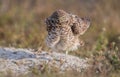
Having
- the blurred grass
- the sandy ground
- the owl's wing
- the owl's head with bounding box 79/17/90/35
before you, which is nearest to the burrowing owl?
the owl's wing

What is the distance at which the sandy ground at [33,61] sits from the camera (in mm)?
9633

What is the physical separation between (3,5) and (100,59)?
26.9ft

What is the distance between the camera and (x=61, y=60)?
997cm

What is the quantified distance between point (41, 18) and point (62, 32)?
6089 millimetres

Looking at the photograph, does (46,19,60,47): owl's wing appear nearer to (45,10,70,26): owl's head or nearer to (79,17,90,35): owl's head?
(45,10,70,26): owl's head

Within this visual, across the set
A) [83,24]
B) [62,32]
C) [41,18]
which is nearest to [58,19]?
[62,32]

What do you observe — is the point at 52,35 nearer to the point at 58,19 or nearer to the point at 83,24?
the point at 58,19

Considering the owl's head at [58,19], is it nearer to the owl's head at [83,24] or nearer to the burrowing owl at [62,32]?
the burrowing owl at [62,32]

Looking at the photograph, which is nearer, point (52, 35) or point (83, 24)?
point (52, 35)

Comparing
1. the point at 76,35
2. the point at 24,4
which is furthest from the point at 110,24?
the point at 76,35

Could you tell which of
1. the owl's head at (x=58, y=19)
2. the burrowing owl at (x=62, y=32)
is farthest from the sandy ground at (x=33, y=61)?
the owl's head at (x=58, y=19)

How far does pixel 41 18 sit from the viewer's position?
15758mm

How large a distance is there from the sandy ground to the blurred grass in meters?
2.36

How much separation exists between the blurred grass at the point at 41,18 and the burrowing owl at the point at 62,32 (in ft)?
9.20
